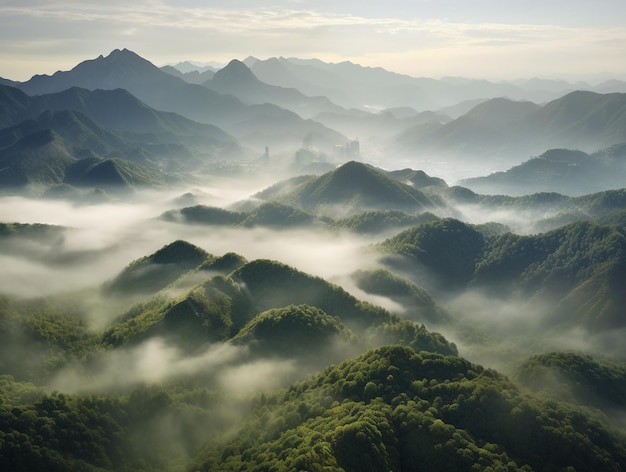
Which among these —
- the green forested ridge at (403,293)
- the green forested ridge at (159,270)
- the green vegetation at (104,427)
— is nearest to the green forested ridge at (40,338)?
the green vegetation at (104,427)

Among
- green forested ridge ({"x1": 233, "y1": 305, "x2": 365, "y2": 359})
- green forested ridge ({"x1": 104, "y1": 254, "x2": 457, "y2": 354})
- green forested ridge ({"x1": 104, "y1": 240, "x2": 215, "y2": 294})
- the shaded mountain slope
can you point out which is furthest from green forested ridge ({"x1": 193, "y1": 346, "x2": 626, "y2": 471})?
green forested ridge ({"x1": 104, "y1": 240, "x2": 215, "y2": 294})

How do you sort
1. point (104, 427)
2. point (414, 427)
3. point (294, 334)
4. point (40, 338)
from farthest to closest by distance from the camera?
point (40, 338) → point (294, 334) → point (104, 427) → point (414, 427)

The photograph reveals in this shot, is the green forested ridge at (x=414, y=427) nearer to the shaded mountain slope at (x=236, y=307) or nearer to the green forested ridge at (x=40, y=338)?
the shaded mountain slope at (x=236, y=307)

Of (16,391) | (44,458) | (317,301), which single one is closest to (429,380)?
(317,301)

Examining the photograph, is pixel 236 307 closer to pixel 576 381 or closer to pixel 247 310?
pixel 247 310

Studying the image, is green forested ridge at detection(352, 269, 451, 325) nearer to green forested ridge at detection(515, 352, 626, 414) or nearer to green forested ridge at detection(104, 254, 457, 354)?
green forested ridge at detection(104, 254, 457, 354)

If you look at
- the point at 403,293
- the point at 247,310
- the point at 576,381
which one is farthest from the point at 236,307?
the point at 576,381

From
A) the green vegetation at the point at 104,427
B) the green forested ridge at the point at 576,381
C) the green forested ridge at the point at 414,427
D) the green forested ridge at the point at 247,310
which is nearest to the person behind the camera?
the green forested ridge at the point at 414,427

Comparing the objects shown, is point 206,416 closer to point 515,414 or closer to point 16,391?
point 16,391
